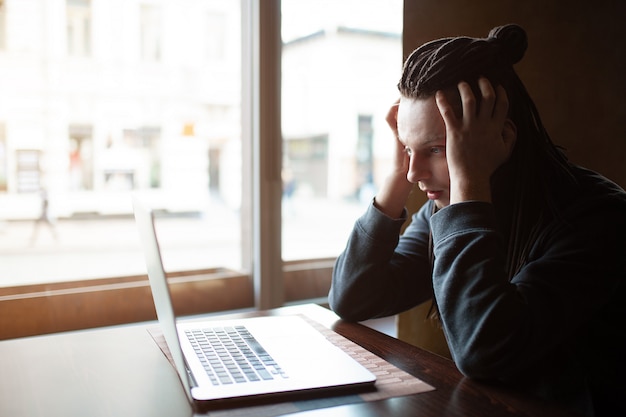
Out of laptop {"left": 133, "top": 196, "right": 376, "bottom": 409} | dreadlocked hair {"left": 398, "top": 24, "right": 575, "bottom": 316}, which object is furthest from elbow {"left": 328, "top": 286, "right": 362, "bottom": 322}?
dreadlocked hair {"left": 398, "top": 24, "right": 575, "bottom": 316}

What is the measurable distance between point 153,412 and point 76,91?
135cm

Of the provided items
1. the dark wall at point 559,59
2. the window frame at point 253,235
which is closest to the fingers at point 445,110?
the dark wall at point 559,59

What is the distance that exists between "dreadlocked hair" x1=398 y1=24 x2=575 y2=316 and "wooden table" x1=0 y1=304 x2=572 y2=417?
31 centimetres

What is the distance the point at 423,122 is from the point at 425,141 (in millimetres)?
34

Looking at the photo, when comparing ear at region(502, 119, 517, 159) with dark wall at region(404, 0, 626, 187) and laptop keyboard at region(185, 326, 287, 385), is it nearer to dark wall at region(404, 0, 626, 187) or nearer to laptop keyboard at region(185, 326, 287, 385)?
laptop keyboard at region(185, 326, 287, 385)

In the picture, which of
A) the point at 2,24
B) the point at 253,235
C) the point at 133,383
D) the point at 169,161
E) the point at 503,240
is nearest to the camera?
the point at 133,383

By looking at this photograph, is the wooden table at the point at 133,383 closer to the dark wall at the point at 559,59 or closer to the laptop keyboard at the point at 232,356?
the laptop keyboard at the point at 232,356

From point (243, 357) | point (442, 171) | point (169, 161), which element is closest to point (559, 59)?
point (442, 171)

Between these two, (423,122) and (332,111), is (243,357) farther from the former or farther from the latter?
(332,111)

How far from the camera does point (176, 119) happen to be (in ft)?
6.55

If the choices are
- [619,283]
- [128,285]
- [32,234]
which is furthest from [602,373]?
[32,234]

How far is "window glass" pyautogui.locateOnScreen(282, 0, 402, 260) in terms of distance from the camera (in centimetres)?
218

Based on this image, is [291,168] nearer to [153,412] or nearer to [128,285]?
[128,285]

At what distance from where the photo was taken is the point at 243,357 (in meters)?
0.90
